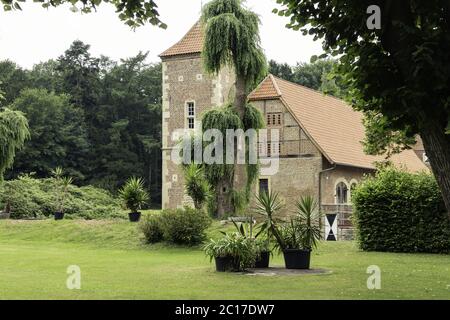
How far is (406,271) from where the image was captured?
39.8 ft

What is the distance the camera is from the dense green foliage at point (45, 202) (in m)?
28.6

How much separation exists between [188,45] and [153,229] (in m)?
17.1

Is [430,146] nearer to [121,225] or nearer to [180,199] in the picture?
[121,225]

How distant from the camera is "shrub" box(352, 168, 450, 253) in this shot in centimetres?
1652

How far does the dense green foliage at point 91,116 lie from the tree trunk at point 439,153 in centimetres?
4720

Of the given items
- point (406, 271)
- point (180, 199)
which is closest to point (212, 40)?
point (180, 199)

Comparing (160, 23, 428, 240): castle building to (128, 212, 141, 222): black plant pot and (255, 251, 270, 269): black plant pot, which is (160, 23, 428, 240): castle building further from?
(255, 251, 270, 269): black plant pot

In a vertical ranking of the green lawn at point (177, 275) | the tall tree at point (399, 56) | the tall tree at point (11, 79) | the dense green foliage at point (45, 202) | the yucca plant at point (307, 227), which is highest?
the tall tree at point (11, 79)

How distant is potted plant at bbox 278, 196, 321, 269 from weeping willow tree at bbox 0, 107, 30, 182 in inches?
619

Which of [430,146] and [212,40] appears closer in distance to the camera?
[430,146]

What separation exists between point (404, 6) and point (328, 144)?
22.8 m

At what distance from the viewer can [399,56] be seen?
7.88m

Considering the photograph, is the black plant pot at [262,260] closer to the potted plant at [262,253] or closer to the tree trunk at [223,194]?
the potted plant at [262,253]

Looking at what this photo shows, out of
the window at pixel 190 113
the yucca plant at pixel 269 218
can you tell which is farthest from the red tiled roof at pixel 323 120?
the yucca plant at pixel 269 218
